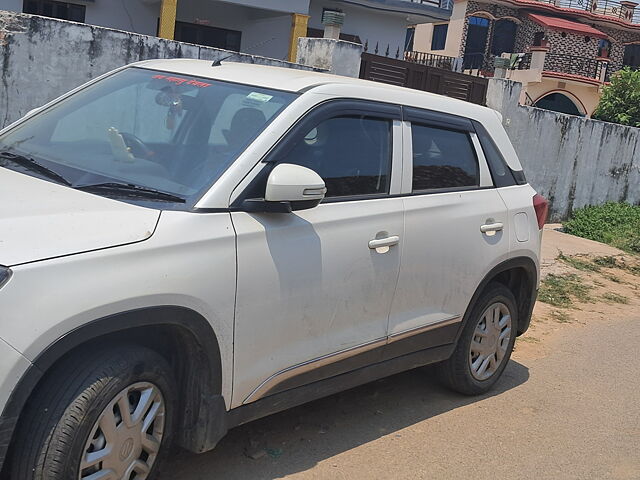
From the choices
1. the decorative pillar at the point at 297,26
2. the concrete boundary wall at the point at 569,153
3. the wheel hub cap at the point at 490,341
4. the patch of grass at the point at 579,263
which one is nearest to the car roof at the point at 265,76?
the wheel hub cap at the point at 490,341

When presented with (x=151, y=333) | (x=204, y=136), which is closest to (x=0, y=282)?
(x=151, y=333)

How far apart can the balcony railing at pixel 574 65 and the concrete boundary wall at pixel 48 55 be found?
3135cm

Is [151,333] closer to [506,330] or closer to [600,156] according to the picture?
[506,330]

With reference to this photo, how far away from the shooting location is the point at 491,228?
16.1 feet

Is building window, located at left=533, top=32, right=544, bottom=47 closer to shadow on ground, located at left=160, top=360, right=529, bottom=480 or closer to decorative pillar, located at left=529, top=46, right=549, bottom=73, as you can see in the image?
decorative pillar, located at left=529, top=46, right=549, bottom=73

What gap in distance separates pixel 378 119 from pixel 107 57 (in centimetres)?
486

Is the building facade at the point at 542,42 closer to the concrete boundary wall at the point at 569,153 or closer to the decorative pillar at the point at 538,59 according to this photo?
the decorative pillar at the point at 538,59

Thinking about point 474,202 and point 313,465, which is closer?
point 313,465

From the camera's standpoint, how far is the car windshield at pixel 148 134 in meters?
3.53

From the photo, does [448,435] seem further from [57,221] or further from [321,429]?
[57,221]

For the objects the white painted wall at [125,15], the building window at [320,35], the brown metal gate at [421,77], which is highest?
the building window at [320,35]

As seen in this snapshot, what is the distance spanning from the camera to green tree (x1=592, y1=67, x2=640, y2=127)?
21344 mm

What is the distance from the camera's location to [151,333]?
129 inches

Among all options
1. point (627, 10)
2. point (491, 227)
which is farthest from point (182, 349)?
point (627, 10)
